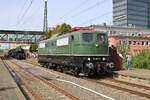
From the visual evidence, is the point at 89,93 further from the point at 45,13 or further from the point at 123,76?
the point at 45,13

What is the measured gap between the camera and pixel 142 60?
26375mm

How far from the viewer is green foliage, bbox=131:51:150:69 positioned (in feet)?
85.6

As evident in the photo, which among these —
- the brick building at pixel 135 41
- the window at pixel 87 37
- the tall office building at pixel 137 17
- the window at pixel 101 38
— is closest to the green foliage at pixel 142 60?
the window at pixel 101 38

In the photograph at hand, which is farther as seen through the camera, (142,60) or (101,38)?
(142,60)

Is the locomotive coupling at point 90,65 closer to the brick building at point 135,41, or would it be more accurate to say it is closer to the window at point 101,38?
the window at point 101,38

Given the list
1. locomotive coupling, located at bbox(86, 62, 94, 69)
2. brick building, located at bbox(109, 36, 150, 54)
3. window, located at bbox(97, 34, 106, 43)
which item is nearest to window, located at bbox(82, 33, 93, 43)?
window, located at bbox(97, 34, 106, 43)

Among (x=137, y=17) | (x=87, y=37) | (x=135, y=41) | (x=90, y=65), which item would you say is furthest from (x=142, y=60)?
(x=137, y=17)

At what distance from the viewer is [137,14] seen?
4958 inches

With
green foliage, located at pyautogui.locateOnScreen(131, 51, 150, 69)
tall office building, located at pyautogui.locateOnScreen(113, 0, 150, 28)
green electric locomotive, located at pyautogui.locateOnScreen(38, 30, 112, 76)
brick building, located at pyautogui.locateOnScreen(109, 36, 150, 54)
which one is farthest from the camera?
tall office building, located at pyautogui.locateOnScreen(113, 0, 150, 28)

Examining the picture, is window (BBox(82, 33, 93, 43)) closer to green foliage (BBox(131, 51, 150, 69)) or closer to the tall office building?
green foliage (BBox(131, 51, 150, 69))

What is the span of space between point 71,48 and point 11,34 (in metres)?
78.2

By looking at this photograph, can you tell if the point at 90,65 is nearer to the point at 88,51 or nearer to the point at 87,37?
the point at 88,51

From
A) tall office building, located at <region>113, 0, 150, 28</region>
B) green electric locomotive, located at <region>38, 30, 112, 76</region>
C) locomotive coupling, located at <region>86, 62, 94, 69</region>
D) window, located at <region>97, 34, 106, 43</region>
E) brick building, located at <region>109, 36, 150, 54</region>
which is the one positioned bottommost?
locomotive coupling, located at <region>86, 62, 94, 69</region>

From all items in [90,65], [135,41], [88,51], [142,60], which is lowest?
[90,65]
